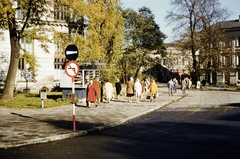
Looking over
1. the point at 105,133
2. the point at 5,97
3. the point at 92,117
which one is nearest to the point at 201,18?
the point at 5,97

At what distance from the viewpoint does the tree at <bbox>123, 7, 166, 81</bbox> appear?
61.9 metres

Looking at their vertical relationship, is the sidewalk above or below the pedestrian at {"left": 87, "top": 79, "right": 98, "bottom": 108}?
below

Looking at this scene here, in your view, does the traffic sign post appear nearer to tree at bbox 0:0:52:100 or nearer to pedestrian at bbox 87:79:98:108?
pedestrian at bbox 87:79:98:108

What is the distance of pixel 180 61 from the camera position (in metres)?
55.2

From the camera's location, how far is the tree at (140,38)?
61875 millimetres

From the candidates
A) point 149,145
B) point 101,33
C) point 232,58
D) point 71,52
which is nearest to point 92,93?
point 71,52

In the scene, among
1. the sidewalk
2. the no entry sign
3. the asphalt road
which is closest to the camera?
the asphalt road

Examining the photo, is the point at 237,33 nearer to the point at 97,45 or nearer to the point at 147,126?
the point at 97,45

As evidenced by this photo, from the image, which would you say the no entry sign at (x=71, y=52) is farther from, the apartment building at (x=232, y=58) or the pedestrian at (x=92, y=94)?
the apartment building at (x=232, y=58)

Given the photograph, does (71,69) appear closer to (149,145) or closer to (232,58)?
(149,145)

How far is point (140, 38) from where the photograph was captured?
6297cm

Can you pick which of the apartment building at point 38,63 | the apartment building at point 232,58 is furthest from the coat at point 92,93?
the apartment building at point 232,58

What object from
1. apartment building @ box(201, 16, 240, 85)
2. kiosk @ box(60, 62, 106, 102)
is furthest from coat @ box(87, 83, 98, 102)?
apartment building @ box(201, 16, 240, 85)

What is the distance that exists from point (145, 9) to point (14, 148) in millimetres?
58927
